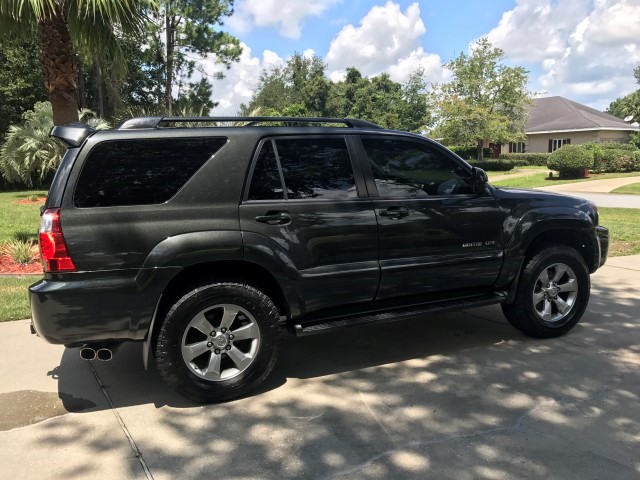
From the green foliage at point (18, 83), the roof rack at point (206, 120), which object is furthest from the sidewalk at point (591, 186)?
the green foliage at point (18, 83)

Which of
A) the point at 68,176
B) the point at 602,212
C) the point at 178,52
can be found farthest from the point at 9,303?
the point at 178,52

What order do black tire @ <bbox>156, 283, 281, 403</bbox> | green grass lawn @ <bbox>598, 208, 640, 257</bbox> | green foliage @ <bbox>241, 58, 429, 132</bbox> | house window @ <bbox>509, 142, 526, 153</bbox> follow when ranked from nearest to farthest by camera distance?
black tire @ <bbox>156, 283, 281, 403</bbox>, green grass lawn @ <bbox>598, 208, 640, 257</bbox>, house window @ <bbox>509, 142, 526, 153</bbox>, green foliage @ <bbox>241, 58, 429, 132</bbox>

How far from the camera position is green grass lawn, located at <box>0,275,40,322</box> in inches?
223

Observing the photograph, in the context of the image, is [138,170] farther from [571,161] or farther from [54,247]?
[571,161]

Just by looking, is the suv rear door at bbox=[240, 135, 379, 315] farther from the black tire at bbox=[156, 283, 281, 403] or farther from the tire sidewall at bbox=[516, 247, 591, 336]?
the tire sidewall at bbox=[516, 247, 591, 336]

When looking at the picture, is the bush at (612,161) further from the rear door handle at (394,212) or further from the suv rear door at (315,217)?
the suv rear door at (315,217)

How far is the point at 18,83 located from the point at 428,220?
102 feet

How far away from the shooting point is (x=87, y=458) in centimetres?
304

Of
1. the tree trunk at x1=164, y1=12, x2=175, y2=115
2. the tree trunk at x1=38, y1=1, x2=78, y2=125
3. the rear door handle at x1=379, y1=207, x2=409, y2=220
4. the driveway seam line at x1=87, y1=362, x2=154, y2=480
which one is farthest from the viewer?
the tree trunk at x1=164, y1=12, x2=175, y2=115

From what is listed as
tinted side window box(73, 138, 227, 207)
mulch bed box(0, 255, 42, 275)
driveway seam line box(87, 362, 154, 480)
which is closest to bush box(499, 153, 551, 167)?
mulch bed box(0, 255, 42, 275)

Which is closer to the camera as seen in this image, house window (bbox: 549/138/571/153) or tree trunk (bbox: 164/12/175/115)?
tree trunk (bbox: 164/12/175/115)

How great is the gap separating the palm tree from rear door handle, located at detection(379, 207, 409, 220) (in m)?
5.63

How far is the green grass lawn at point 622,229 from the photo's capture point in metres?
9.16

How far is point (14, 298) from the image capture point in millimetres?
6184
